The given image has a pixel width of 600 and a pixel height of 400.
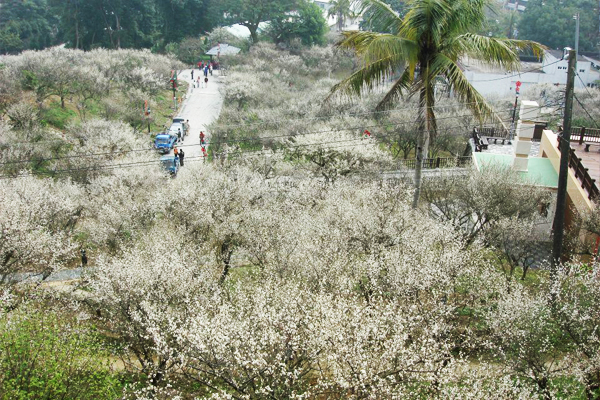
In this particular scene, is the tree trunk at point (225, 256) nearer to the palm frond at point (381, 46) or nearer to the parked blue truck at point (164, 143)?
the palm frond at point (381, 46)

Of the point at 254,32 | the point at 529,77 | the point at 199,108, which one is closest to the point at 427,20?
the point at 199,108

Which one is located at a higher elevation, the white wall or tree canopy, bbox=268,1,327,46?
tree canopy, bbox=268,1,327,46

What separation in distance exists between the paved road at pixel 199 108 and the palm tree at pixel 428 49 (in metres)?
28.3

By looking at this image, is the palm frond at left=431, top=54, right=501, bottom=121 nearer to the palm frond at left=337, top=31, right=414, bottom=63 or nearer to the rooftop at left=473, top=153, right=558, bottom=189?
the palm frond at left=337, top=31, right=414, bottom=63

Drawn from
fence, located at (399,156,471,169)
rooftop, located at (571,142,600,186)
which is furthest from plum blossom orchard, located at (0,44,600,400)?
rooftop, located at (571,142,600,186)

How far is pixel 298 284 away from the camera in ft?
45.1

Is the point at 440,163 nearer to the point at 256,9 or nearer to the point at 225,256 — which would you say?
the point at 225,256

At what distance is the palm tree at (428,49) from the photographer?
15469 mm

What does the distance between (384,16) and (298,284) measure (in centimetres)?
909

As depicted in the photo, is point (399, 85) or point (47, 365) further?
point (399, 85)

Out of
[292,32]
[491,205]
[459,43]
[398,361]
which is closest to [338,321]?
[398,361]

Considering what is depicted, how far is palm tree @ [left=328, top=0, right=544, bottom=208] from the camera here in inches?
609

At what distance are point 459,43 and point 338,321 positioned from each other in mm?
9124

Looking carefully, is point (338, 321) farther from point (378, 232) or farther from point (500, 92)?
point (500, 92)
